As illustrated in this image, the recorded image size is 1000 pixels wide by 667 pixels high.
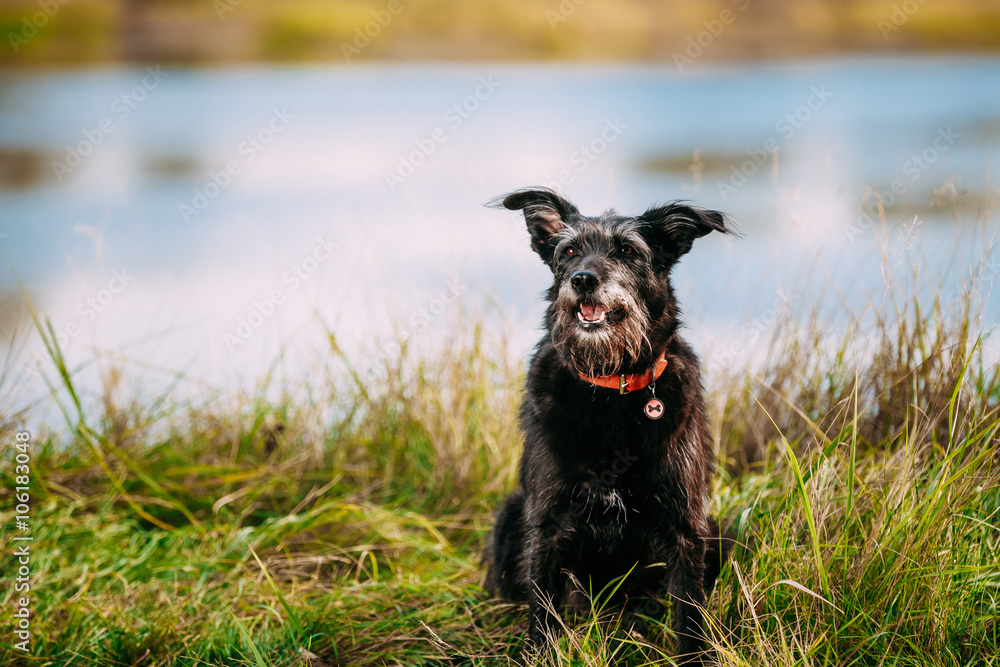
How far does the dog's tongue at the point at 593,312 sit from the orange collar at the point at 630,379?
236 millimetres

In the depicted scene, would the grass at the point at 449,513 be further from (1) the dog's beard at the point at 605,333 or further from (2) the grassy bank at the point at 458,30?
(2) the grassy bank at the point at 458,30

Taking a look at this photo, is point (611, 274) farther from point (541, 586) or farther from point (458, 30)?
point (458, 30)

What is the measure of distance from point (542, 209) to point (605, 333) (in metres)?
0.67

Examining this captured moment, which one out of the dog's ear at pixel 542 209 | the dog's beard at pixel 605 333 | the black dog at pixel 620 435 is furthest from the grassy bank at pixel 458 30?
the dog's beard at pixel 605 333

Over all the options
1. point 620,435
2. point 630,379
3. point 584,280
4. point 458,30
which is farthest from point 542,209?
point 458,30

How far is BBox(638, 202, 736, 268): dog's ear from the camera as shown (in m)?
3.08

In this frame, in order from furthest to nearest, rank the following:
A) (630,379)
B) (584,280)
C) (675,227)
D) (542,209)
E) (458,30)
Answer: (458,30), (542,209), (675,227), (630,379), (584,280)

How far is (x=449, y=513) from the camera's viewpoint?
4676 mm

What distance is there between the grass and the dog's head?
67 centimetres

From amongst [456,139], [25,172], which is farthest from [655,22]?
[456,139]

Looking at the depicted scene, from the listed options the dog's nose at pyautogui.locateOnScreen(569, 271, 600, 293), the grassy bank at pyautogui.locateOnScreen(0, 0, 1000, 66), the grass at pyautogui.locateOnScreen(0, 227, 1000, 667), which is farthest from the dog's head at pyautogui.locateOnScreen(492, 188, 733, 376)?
the grassy bank at pyautogui.locateOnScreen(0, 0, 1000, 66)

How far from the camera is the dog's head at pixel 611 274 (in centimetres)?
295

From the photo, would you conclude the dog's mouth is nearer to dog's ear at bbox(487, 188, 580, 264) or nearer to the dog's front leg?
dog's ear at bbox(487, 188, 580, 264)

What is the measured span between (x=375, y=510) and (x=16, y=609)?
1715mm
